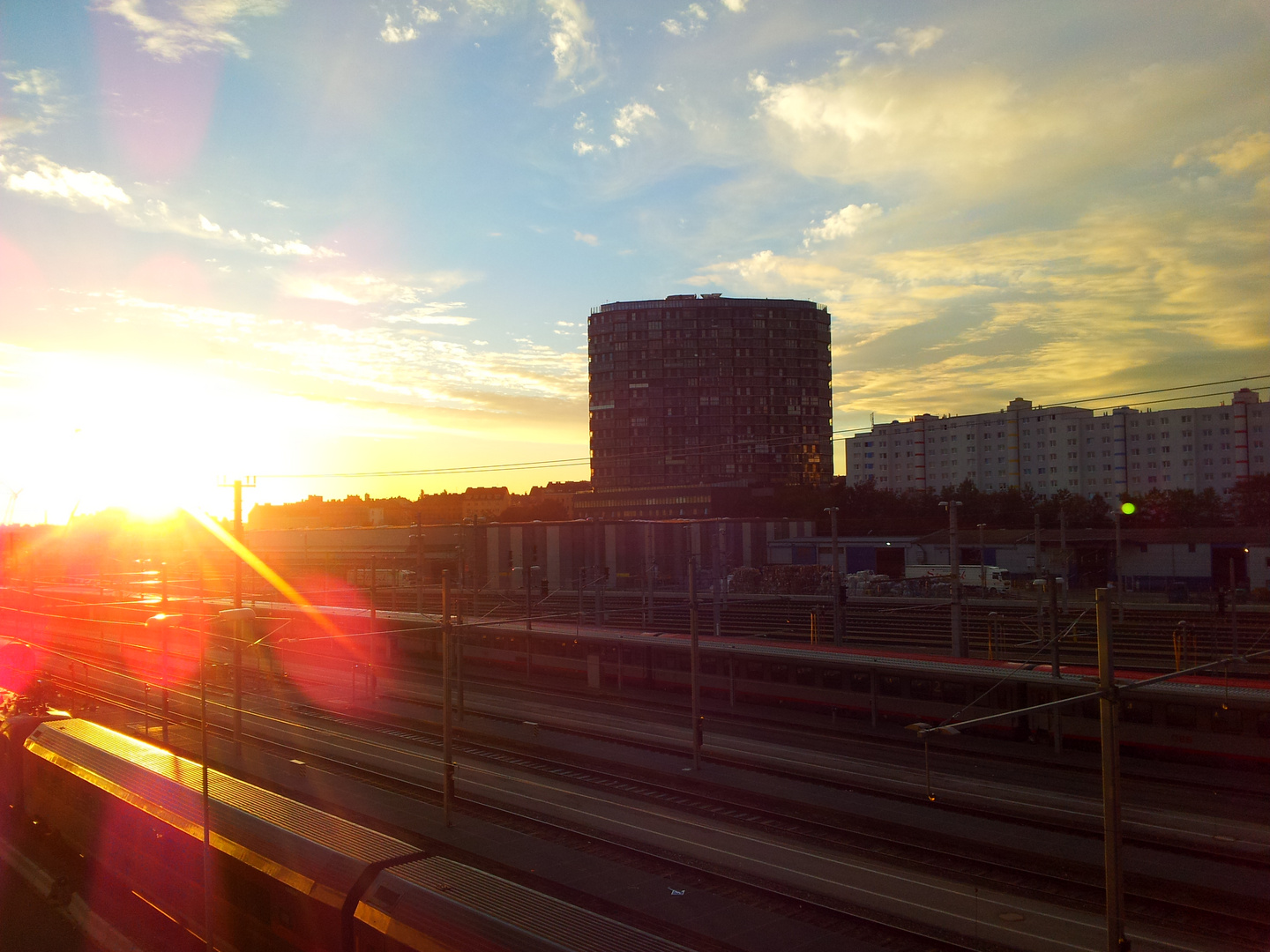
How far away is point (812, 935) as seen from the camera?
11742 mm

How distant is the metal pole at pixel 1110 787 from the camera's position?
24.3ft

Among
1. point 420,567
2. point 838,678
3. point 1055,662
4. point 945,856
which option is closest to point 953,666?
point 1055,662

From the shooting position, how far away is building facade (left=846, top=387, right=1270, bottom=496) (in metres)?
98.6

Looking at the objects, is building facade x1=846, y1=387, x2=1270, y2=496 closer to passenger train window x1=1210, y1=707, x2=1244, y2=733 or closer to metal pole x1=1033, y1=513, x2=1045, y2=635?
metal pole x1=1033, y1=513, x2=1045, y2=635

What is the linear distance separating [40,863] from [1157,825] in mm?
21461

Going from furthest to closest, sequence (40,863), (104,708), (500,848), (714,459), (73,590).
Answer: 1. (714,459)
2. (73,590)
3. (104,708)
4. (40,863)
5. (500,848)

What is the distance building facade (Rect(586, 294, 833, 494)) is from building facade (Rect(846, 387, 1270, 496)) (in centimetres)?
1571

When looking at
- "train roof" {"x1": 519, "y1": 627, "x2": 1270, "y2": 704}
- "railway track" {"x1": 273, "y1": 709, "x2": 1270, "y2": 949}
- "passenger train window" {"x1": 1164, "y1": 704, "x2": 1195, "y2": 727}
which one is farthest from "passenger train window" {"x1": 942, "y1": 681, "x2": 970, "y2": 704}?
"railway track" {"x1": 273, "y1": 709, "x2": 1270, "y2": 949}

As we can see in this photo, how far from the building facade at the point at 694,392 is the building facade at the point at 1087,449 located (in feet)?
51.6

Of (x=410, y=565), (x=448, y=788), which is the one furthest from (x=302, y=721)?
(x=410, y=565)

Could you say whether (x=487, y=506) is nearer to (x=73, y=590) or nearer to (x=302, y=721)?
(x=73, y=590)

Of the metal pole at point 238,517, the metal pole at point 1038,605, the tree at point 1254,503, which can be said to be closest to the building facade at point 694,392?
the tree at point 1254,503

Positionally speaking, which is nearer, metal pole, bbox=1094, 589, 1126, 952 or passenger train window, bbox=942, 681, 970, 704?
metal pole, bbox=1094, 589, 1126, 952

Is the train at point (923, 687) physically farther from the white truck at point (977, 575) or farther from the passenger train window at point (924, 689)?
the white truck at point (977, 575)
